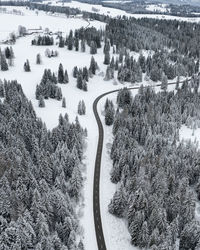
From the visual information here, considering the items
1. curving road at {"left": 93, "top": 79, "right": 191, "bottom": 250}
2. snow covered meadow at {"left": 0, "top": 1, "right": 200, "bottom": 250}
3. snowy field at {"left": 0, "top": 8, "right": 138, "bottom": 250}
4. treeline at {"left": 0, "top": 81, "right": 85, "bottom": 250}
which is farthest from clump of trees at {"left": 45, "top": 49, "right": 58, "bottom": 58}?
treeline at {"left": 0, "top": 81, "right": 85, "bottom": 250}

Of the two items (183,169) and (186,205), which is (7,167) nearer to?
(186,205)

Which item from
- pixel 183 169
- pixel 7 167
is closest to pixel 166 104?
pixel 183 169

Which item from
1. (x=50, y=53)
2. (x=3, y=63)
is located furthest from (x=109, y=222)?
(x=50, y=53)

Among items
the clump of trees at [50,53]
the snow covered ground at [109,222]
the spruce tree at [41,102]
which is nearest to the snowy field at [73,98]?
the spruce tree at [41,102]

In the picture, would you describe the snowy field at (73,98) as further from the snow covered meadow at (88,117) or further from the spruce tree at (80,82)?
the spruce tree at (80,82)

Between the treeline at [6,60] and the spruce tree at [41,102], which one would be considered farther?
the treeline at [6,60]

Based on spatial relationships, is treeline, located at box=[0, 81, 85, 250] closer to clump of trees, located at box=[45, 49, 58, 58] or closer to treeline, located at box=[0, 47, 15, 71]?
treeline, located at box=[0, 47, 15, 71]
